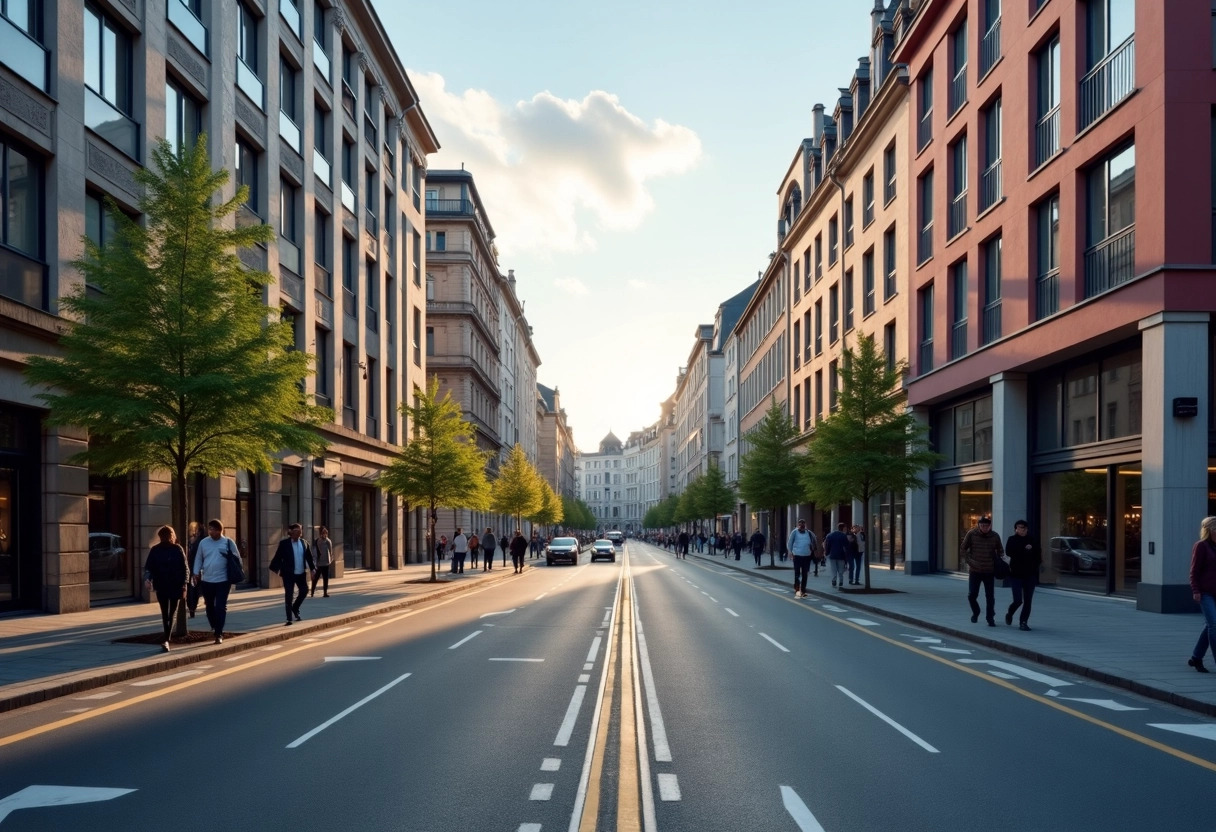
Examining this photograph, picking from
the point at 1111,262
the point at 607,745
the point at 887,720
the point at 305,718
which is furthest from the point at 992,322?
the point at 305,718

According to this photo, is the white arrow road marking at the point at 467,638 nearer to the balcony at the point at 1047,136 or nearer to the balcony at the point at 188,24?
the balcony at the point at 188,24

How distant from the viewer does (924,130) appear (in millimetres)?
33906

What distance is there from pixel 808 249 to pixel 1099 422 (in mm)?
32246

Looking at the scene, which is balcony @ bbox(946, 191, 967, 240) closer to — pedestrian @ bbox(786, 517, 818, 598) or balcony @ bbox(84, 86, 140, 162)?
pedestrian @ bbox(786, 517, 818, 598)

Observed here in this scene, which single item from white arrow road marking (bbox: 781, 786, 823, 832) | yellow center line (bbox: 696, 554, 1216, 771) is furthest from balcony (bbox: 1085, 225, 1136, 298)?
white arrow road marking (bbox: 781, 786, 823, 832)

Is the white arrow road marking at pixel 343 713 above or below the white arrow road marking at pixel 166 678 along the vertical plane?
above

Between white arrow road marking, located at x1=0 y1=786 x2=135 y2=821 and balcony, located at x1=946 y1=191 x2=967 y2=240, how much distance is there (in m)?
27.8

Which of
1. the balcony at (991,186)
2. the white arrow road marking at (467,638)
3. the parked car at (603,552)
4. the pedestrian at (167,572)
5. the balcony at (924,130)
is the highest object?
the balcony at (924,130)

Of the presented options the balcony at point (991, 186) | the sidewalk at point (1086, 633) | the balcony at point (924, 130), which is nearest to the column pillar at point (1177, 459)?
the sidewalk at point (1086, 633)

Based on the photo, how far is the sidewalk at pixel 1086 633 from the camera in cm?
1116

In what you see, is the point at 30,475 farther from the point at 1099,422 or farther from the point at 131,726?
the point at 1099,422

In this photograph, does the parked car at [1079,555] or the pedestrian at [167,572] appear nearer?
the pedestrian at [167,572]

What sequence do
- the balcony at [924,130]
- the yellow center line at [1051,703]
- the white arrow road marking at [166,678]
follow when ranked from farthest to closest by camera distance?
1. the balcony at [924,130]
2. the white arrow road marking at [166,678]
3. the yellow center line at [1051,703]

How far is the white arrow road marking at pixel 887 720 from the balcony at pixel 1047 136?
57.2ft
